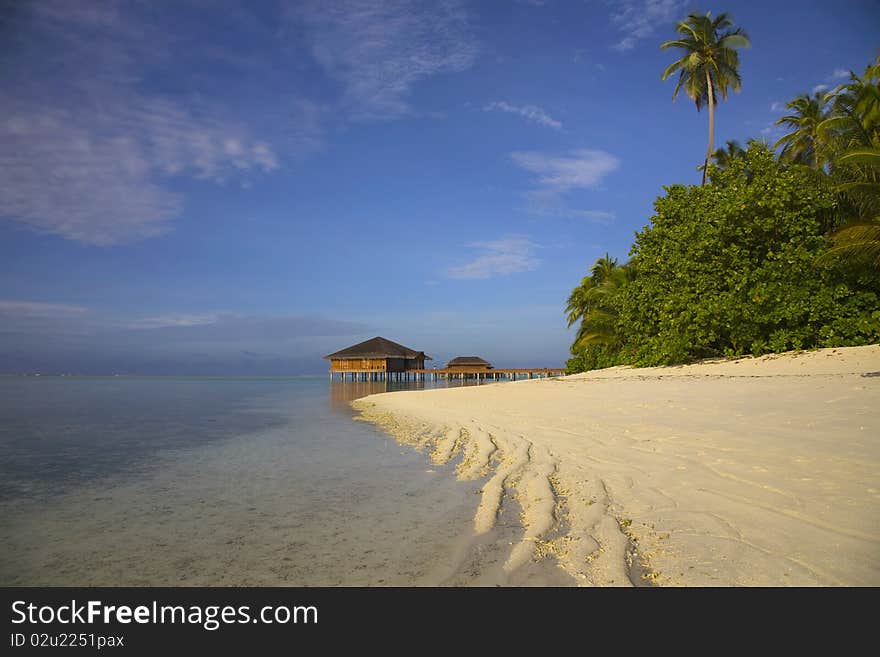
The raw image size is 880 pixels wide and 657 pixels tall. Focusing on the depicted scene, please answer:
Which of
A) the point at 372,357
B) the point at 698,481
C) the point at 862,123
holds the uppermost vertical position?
the point at 862,123

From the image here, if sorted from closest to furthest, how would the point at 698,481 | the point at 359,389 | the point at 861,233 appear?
the point at 698,481
the point at 861,233
the point at 359,389

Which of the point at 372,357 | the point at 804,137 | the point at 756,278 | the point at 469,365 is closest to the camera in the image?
the point at 756,278

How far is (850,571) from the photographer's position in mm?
2551

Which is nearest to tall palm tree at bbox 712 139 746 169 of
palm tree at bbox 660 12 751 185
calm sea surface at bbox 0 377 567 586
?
palm tree at bbox 660 12 751 185

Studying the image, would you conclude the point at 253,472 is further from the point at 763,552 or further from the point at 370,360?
the point at 370,360


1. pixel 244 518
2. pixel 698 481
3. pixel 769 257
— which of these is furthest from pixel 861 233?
pixel 244 518

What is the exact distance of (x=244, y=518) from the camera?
453cm

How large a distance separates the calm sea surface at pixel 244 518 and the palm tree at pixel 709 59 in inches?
1031

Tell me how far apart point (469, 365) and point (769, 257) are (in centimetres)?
4345

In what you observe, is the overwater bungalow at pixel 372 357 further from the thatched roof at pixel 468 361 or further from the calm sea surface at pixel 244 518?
the calm sea surface at pixel 244 518

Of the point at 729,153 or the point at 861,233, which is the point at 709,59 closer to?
the point at 729,153

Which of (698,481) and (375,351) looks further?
(375,351)
